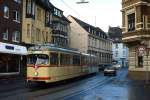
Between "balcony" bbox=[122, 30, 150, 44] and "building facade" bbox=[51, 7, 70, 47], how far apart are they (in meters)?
30.2

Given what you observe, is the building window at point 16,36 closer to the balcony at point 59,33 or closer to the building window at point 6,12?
the building window at point 6,12

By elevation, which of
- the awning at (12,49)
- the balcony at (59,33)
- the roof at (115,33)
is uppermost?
the roof at (115,33)

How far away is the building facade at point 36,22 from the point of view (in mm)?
55125

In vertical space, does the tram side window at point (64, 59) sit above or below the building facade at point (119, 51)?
below

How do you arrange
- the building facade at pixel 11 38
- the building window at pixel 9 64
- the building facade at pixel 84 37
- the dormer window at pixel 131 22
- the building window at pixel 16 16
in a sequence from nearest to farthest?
the dormer window at pixel 131 22, the building facade at pixel 11 38, the building window at pixel 9 64, the building window at pixel 16 16, the building facade at pixel 84 37

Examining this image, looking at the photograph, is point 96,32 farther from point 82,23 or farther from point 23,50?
point 23,50

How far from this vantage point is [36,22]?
59.5 metres

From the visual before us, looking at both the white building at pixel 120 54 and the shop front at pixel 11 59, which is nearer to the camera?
the shop front at pixel 11 59

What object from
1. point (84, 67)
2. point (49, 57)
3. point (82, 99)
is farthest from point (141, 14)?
point (82, 99)

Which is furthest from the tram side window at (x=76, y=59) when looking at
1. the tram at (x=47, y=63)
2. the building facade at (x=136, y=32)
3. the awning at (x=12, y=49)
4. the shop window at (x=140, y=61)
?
the awning at (x=12, y=49)

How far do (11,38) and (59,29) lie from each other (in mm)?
29395

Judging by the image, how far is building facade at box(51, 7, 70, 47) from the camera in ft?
248

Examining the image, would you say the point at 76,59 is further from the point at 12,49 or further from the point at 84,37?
the point at 84,37

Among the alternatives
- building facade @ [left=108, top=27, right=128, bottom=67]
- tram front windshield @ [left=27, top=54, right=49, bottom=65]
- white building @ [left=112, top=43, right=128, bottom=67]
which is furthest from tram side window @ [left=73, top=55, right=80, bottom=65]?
white building @ [left=112, top=43, right=128, bottom=67]
